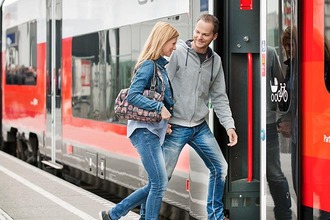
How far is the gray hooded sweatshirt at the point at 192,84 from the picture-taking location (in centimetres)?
695

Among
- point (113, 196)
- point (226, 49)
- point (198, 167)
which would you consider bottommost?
point (113, 196)

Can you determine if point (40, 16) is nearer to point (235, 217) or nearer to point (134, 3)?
point (134, 3)

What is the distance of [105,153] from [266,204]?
14.0 ft

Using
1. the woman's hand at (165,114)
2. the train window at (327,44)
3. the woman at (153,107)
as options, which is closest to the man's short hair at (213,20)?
the woman at (153,107)

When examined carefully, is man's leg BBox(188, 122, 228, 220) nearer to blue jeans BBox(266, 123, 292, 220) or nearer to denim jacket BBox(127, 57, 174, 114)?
denim jacket BBox(127, 57, 174, 114)

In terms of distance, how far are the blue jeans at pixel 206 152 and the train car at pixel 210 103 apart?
0.26m

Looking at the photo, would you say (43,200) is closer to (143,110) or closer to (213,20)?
(143,110)

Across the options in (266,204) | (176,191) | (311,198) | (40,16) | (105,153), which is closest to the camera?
(311,198)

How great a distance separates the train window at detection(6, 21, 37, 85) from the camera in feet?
46.4

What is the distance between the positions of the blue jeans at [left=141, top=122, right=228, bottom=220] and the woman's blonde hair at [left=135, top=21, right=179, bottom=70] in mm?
648

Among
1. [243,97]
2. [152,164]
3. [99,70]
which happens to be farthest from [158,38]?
[99,70]

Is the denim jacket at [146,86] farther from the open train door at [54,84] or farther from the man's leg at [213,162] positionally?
the open train door at [54,84]

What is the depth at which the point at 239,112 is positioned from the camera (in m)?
7.27

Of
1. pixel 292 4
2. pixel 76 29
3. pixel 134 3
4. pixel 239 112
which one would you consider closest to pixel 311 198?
pixel 292 4
